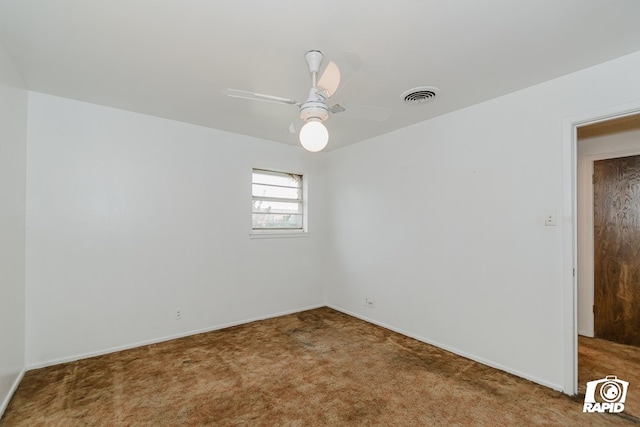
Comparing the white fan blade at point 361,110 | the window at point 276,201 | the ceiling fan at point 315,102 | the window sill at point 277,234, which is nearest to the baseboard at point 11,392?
the window sill at point 277,234

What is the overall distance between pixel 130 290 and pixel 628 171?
565 cm

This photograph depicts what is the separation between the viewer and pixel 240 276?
155 inches

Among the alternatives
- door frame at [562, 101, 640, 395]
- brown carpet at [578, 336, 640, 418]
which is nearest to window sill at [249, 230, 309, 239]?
door frame at [562, 101, 640, 395]

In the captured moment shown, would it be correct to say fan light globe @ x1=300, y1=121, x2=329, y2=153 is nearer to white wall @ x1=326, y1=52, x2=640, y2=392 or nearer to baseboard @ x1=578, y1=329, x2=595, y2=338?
white wall @ x1=326, y1=52, x2=640, y2=392

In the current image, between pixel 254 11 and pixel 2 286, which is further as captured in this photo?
pixel 2 286

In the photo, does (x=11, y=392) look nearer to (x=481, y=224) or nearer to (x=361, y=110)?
(x=361, y=110)

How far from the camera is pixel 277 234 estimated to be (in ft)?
14.0

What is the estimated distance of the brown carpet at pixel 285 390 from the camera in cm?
202

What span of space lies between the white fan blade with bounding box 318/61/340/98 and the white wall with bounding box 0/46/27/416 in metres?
2.22

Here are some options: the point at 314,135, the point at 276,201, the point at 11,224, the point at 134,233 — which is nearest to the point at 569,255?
the point at 314,135

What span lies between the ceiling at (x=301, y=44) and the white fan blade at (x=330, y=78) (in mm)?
106

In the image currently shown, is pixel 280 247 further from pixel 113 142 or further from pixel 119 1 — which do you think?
pixel 119 1

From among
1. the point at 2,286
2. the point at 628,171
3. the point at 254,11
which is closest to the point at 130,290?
the point at 2,286

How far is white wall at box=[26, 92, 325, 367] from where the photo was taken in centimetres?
278
